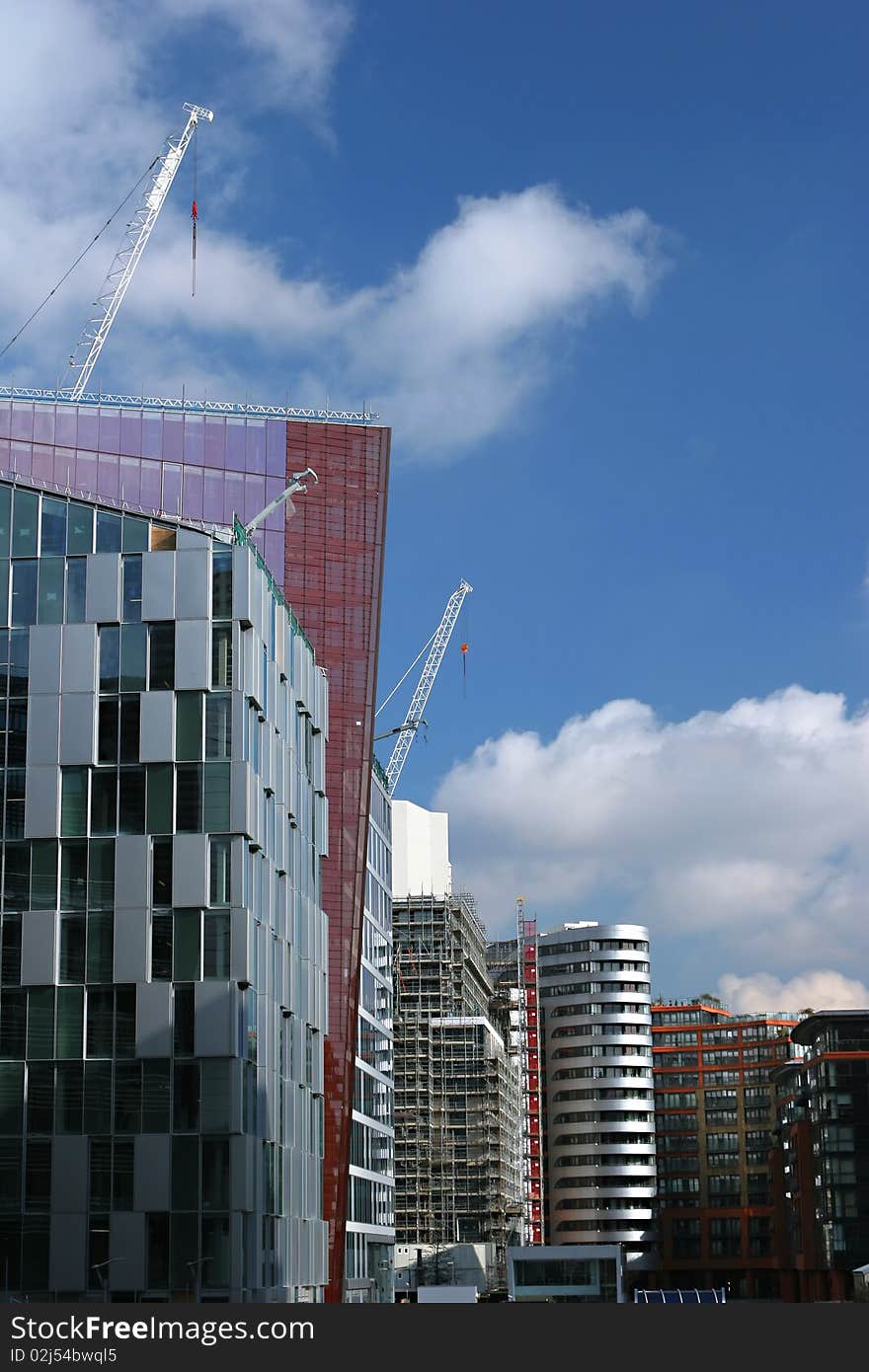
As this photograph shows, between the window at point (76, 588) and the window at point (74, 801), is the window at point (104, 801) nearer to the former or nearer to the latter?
the window at point (74, 801)

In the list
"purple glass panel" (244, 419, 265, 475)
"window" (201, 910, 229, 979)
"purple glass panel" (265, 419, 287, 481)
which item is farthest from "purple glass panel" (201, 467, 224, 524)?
"window" (201, 910, 229, 979)

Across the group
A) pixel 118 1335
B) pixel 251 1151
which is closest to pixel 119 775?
pixel 251 1151

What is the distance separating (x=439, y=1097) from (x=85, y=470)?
90.8m

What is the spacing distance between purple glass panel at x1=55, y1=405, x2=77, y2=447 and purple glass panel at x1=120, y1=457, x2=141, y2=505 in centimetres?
350

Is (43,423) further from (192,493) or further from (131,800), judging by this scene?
(131,800)

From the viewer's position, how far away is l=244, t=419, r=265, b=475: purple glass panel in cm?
10738

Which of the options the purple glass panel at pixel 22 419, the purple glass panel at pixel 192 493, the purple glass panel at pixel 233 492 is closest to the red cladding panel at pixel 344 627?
the purple glass panel at pixel 233 492

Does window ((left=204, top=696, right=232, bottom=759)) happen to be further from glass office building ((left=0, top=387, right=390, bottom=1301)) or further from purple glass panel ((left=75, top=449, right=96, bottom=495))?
purple glass panel ((left=75, top=449, right=96, bottom=495))

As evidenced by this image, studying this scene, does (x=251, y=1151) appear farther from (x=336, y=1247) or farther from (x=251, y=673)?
(x=336, y=1247)

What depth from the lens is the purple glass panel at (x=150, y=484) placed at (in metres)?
105

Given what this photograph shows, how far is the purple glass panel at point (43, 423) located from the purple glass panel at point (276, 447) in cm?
1313

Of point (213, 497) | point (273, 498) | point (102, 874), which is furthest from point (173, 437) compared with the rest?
point (102, 874)

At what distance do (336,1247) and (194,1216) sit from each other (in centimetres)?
3980

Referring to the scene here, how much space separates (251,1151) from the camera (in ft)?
204
